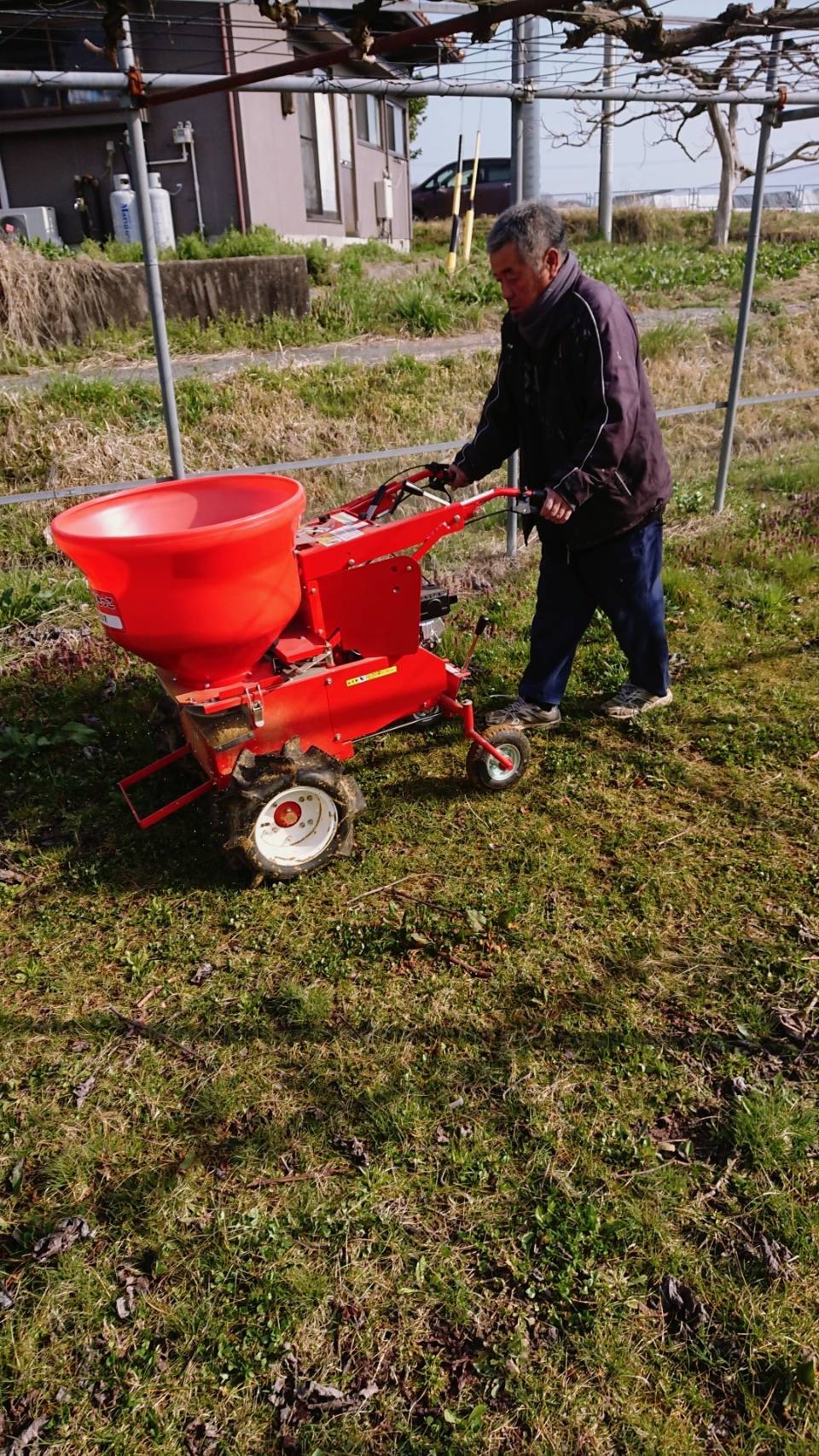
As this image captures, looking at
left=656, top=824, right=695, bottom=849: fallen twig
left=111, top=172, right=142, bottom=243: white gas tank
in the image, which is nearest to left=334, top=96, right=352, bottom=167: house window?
left=111, top=172, right=142, bottom=243: white gas tank

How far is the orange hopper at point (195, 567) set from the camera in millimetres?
2725

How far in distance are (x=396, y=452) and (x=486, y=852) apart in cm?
243

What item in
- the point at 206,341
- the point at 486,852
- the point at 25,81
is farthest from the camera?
the point at 206,341

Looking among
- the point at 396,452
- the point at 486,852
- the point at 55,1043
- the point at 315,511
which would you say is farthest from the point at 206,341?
the point at 55,1043

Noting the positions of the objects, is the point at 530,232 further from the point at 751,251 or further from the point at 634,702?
the point at 751,251

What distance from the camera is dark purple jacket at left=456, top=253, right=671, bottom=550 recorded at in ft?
11.0

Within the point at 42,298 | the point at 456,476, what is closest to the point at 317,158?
the point at 42,298

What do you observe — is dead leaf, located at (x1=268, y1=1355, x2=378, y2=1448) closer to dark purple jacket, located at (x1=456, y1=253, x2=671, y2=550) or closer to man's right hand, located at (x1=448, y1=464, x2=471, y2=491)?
dark purple jacket, located at (x1=456, y1=253, x2=671, y2=550)

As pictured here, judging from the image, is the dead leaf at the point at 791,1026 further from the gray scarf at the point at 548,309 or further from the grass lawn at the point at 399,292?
the grass lawn at the point at 399,292

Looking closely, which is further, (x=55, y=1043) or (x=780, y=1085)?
(x=55, y=1043)

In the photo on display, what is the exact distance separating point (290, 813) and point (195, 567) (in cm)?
95

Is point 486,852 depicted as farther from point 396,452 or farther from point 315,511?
point 315,511

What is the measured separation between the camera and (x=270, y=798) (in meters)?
3.12

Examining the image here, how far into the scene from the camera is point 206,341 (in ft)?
29.6
